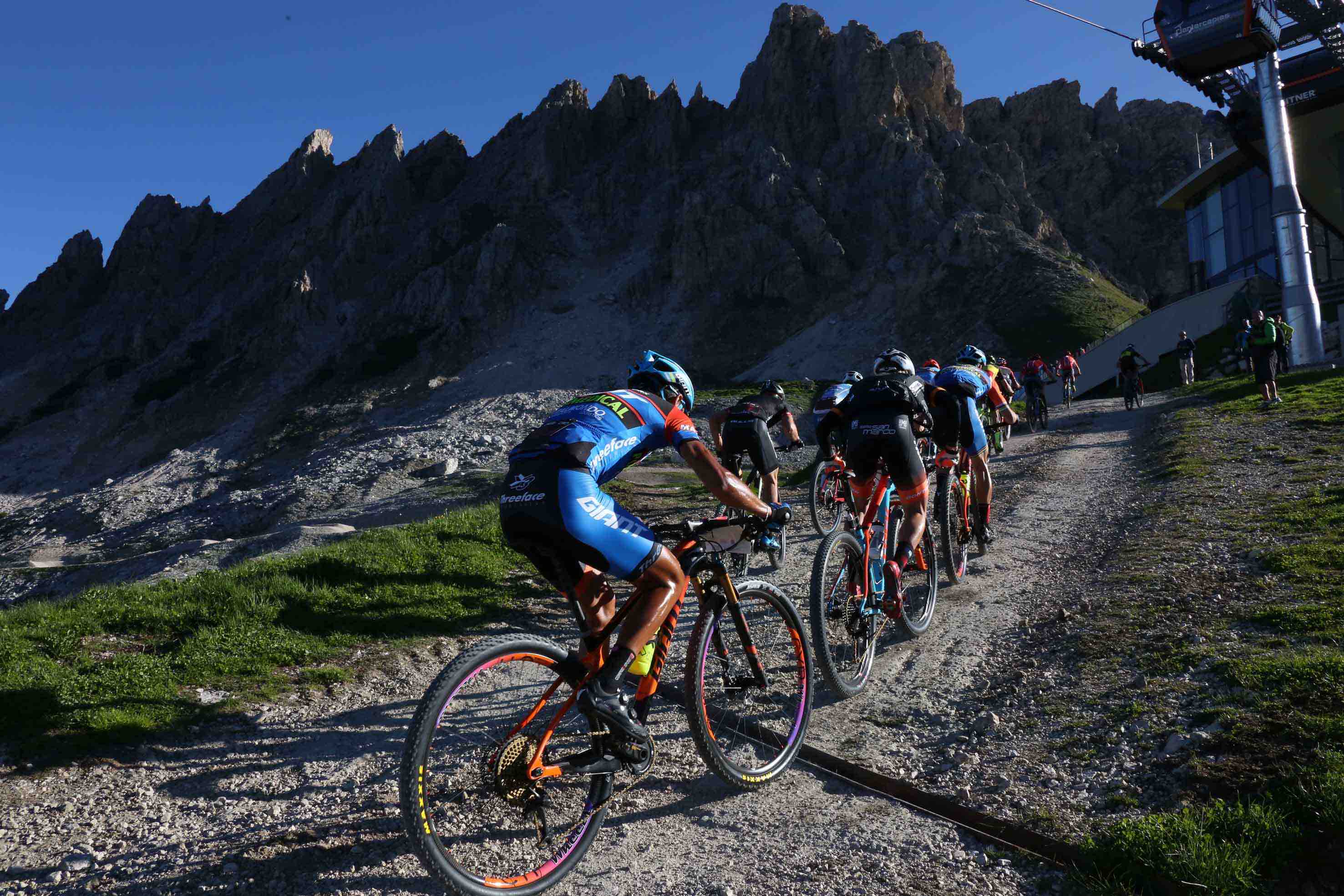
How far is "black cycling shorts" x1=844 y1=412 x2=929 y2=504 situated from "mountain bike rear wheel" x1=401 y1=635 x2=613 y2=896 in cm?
398

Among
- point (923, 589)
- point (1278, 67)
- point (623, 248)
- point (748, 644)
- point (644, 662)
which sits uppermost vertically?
point (623, 248)

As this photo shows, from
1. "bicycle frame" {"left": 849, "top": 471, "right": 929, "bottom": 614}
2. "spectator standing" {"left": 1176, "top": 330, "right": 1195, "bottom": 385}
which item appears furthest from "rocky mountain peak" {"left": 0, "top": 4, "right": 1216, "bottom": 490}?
"bicycle frame" {"left": 849, "top": 471, "right": 929, "bottom": 614}

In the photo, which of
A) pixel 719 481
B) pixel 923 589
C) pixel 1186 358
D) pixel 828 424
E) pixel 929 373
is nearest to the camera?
pixel 719 481

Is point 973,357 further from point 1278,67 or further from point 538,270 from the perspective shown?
point 538,270

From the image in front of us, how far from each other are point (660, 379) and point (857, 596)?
2590 millimetres

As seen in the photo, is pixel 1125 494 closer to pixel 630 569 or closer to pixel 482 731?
pixel 630 569

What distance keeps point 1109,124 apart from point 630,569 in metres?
122

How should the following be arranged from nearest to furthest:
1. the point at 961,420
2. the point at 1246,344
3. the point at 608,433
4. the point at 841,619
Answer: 1. the point at 608,433
2. the point at 841,619
3. the point at 961,420
4. the point at 1246,344

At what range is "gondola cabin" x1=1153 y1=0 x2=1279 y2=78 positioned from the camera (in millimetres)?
37250

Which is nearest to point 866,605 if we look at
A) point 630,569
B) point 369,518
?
point 630,569

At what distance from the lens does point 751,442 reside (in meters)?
10.2

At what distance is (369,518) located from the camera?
60.5 feet

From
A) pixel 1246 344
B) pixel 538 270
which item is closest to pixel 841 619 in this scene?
pixel 1246 344

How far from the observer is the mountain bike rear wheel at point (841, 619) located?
5.70m
